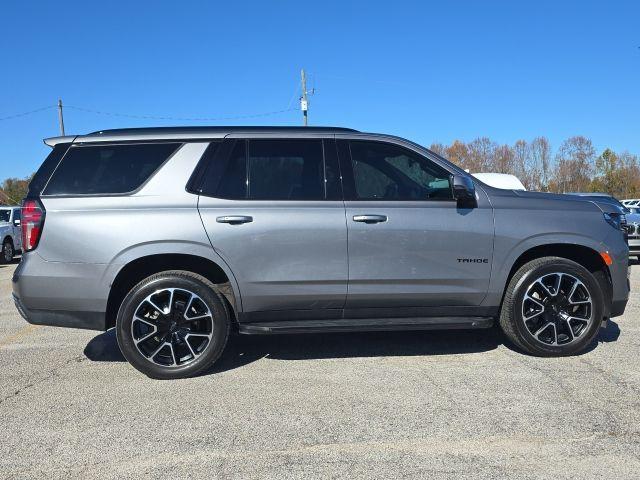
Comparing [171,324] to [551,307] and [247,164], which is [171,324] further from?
[551,307]

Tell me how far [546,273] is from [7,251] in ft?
54.9

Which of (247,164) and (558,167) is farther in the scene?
(558,167)

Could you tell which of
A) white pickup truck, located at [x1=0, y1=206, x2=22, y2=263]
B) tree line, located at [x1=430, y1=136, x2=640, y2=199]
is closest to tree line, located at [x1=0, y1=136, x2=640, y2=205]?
tree line, located at [x1=430, y1=136, x2=640, y2=199]

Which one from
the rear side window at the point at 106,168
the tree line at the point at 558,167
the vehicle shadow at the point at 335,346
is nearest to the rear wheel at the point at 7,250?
the vehicle shadow at the point at 335,346

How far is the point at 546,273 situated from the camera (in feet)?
14.9

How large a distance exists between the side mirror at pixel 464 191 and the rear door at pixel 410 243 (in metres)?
0.06

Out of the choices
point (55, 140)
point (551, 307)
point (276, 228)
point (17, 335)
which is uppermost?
point (55, 140)

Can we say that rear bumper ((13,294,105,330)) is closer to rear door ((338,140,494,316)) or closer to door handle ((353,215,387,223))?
rear door ((338,140,494,316))

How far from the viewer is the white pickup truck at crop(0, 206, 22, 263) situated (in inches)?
641

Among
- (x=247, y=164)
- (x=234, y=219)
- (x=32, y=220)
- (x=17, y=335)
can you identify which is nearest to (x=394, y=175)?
(x=247, y=164)

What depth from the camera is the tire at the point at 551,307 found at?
4539 millimetres

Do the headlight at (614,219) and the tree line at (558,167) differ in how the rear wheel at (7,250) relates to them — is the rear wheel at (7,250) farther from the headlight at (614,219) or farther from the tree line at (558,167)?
the tree line at (558,167)

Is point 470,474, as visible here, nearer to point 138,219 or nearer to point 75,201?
point 138,219

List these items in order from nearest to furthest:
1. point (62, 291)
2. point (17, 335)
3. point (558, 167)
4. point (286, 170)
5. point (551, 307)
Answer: point (62, 291) → point (286, 170) → point (551, 307) → point (17, 335) → point (558, 167)
